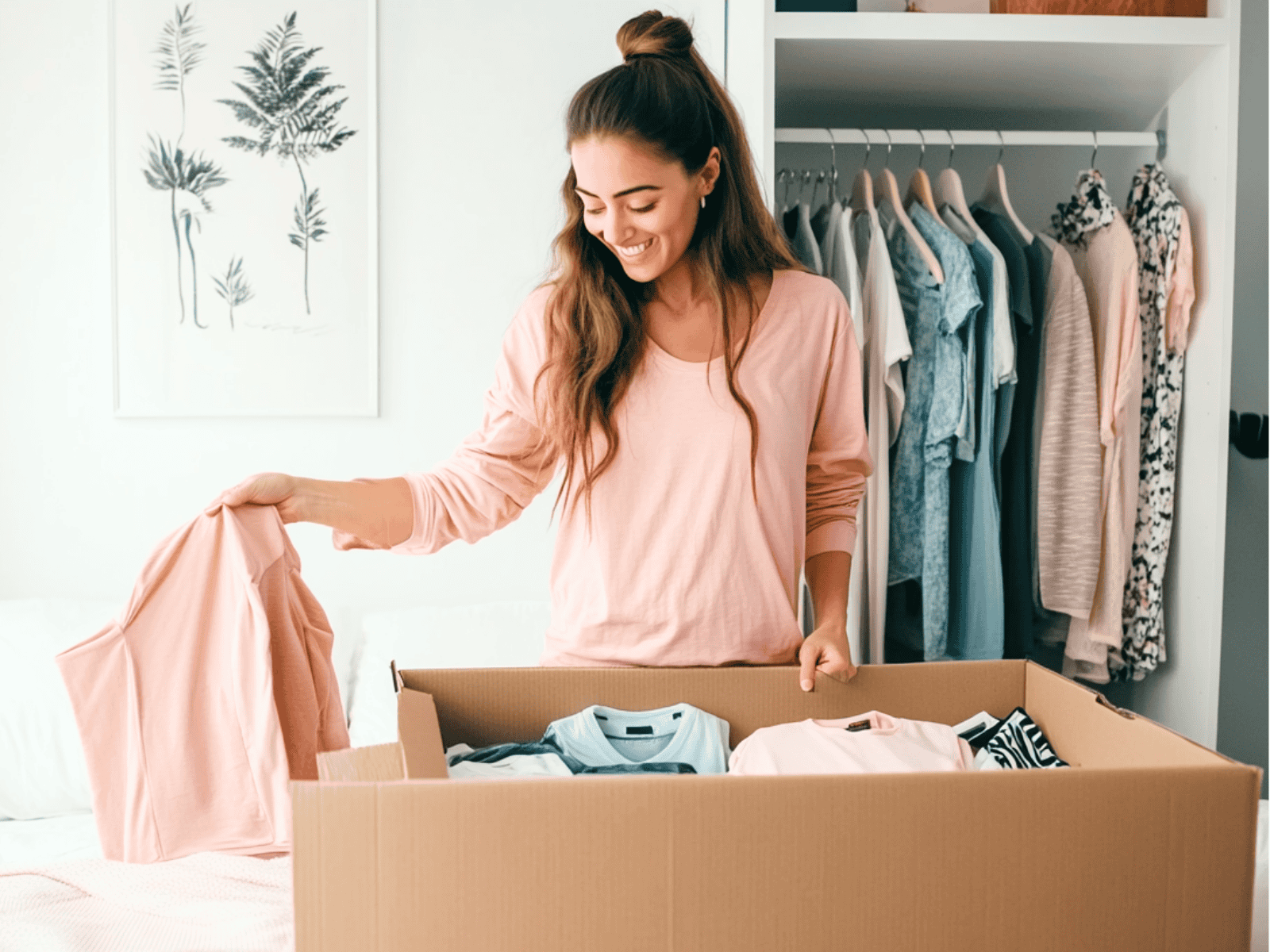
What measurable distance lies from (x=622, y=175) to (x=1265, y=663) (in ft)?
6.38

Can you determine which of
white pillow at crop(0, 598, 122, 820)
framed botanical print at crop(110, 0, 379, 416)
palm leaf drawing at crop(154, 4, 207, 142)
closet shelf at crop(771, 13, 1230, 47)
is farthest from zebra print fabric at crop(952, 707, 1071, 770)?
palm leaf drawing at crop(154, 4, 207, 142)

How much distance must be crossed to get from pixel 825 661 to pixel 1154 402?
1152mm

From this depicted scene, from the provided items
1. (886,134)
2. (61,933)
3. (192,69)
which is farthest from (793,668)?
(192,69)

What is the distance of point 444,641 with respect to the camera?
78.7 inches

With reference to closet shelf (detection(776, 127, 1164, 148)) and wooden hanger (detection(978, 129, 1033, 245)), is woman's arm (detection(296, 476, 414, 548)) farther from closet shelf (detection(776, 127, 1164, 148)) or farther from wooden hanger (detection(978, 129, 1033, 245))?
wooden hanger (detection(978, 129, 1033, 245))

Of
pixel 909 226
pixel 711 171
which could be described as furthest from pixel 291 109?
pixel 711 171

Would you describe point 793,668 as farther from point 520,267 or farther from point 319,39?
point 319,39

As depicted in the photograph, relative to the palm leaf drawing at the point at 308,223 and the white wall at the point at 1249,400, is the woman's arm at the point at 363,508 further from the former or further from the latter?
the white wall at the point at 1249,400

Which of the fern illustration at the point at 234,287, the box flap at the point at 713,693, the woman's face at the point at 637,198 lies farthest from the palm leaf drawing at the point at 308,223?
the box flap at the point at 713,693

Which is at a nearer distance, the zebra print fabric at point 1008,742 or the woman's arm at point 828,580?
the zebra print fabric at point 1008,742

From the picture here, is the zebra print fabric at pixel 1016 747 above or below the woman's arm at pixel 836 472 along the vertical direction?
below

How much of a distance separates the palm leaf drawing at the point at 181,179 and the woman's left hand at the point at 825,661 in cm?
177

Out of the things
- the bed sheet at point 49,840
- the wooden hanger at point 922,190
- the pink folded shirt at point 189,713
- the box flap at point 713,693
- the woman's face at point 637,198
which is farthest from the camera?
the wooden hanger at point 922,190

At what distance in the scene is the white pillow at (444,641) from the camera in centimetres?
192
